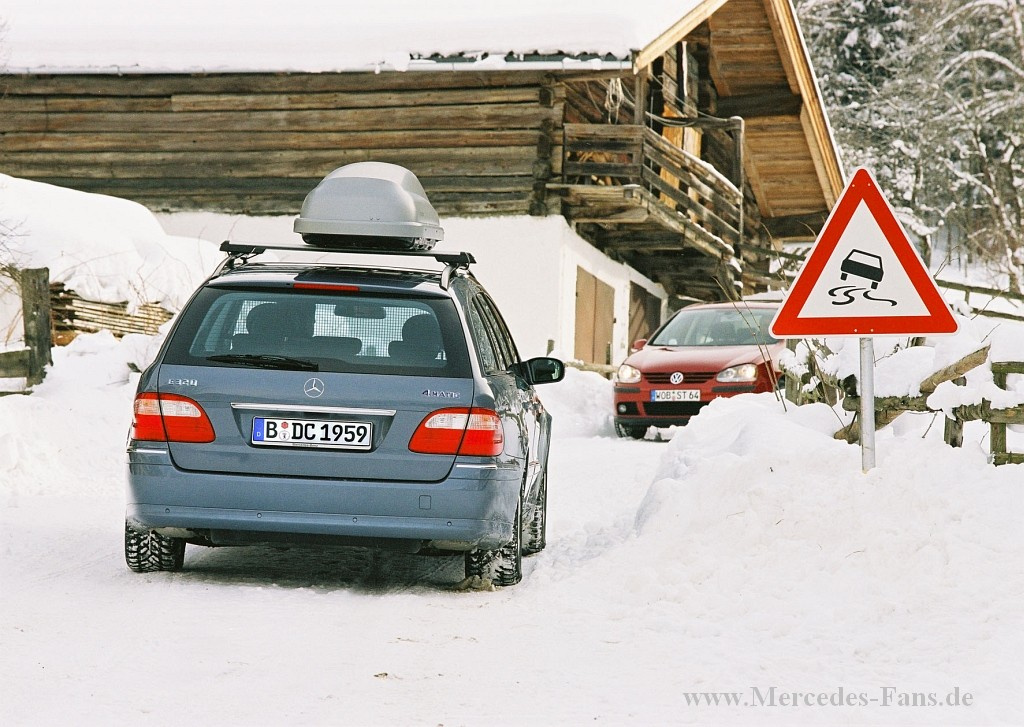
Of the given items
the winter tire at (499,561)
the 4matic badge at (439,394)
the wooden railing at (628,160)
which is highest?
the wooden railing at (628,160)

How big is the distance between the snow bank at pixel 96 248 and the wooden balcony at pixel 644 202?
5.74 m

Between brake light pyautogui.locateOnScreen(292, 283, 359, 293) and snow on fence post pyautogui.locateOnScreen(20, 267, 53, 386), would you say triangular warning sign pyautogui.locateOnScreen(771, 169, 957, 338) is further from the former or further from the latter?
snow on fence post pyautogui.locateOnScreen(20, 267, 53, 386)

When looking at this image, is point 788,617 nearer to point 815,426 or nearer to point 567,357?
point 815,426

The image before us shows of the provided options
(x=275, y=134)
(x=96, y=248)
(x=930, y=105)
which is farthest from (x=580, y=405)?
(x=930, y=105)

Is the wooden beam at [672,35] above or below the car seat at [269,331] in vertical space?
above

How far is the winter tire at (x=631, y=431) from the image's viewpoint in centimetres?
1498

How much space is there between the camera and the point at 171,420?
581cm

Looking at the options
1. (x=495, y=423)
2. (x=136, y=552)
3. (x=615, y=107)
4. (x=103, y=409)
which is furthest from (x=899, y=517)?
(x=615, y=107)

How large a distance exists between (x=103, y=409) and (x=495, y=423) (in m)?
7.02

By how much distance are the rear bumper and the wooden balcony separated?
1215 centimetres

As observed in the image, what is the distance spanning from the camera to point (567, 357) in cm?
2025

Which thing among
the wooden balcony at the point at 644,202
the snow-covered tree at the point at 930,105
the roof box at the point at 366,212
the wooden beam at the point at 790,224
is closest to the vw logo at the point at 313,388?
the roof box at the point at 366,212

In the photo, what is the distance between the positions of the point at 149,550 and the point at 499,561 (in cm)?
158

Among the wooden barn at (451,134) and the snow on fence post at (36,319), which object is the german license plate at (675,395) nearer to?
the wooden barn at (451,134)
